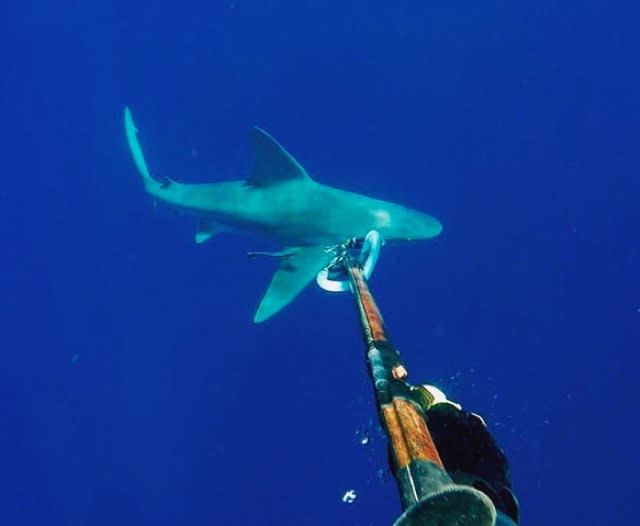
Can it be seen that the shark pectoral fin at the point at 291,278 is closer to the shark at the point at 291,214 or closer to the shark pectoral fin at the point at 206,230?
the shark at the point at 291,214

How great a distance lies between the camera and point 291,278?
8.70 metres

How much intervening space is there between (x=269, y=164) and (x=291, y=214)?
78 centimetres

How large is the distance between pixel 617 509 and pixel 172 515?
10.9m

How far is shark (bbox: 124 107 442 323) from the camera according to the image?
→ 8.85 meters

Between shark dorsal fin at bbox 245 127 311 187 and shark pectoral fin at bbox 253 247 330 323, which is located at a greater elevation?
shark dorsal fin at bbox 245 127 311 187

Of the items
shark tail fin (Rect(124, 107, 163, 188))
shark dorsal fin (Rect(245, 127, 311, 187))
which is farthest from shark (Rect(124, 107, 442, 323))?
shark tail fin (Rect(124, 107, 163, 188))

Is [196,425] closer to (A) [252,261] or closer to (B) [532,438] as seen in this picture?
(A) [252,261]

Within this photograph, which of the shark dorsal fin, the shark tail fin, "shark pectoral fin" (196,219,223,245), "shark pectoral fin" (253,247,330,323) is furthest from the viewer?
the shark tail fin

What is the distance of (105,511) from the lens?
17.3m

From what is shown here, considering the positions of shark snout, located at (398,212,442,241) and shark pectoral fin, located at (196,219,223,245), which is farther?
shark pectoral fin, located at (196,219,223,245)

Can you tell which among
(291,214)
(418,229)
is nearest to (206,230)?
(291,214)

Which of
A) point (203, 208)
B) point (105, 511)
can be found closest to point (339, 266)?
point (203, 208)

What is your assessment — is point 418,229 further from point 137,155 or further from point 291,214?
point 137,155

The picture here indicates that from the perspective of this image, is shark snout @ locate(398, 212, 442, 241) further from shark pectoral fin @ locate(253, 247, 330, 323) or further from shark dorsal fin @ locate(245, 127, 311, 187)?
shark dorsal fin @ locate(245, 127, 311, 187)
